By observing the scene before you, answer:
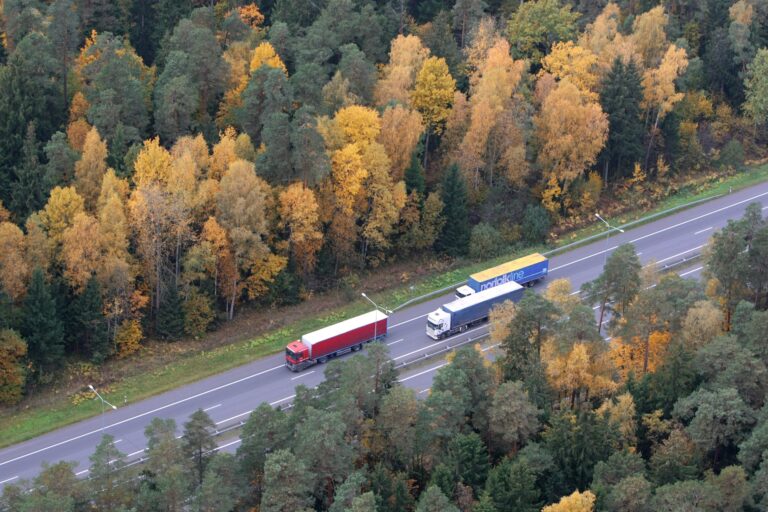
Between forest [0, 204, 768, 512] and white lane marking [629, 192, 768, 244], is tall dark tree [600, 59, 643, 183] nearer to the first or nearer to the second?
white lane marking [629, 192, 768, 244]

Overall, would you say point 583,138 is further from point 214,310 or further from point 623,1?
point 214,310

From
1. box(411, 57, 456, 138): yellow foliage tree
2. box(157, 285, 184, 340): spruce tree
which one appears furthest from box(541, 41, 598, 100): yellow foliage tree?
box(157, 285, 184, 340): spruce tree

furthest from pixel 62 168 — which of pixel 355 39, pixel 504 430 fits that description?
pixel 504 430

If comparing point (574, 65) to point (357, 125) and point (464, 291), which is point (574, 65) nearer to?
point (357, 125)

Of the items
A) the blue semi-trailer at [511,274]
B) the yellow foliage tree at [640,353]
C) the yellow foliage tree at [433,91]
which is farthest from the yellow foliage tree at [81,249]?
the yellow foliage tree at [640,353]

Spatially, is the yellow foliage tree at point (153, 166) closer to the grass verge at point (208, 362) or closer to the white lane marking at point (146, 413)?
the grass verge at point (208, 362)

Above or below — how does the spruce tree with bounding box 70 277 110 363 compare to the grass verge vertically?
above
